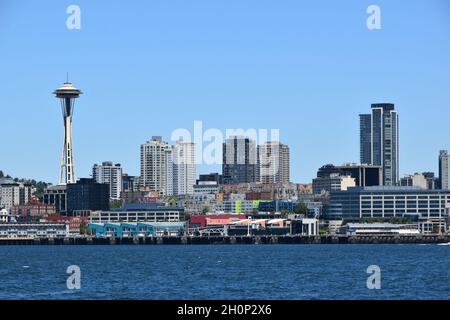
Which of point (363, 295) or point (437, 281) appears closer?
point (363, 295)

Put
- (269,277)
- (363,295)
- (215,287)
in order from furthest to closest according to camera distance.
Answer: (269,277) < (215,287) < (363,295)

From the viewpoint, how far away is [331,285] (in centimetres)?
4800

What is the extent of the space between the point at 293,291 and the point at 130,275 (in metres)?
17.3

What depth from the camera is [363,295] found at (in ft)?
132

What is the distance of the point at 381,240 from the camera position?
7613 inches

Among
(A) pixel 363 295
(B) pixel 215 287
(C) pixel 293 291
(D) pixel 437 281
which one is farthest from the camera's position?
(D) pixel 437 281

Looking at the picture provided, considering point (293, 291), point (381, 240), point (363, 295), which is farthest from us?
point (381, 240)

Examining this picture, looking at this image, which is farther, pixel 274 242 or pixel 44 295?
pixel 274 242

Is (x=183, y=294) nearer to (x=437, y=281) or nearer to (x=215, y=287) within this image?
(x=215, y=287)

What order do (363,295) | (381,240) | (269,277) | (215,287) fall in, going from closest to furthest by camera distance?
(363,295) < (215,287) < (269,277) < (381,240)
